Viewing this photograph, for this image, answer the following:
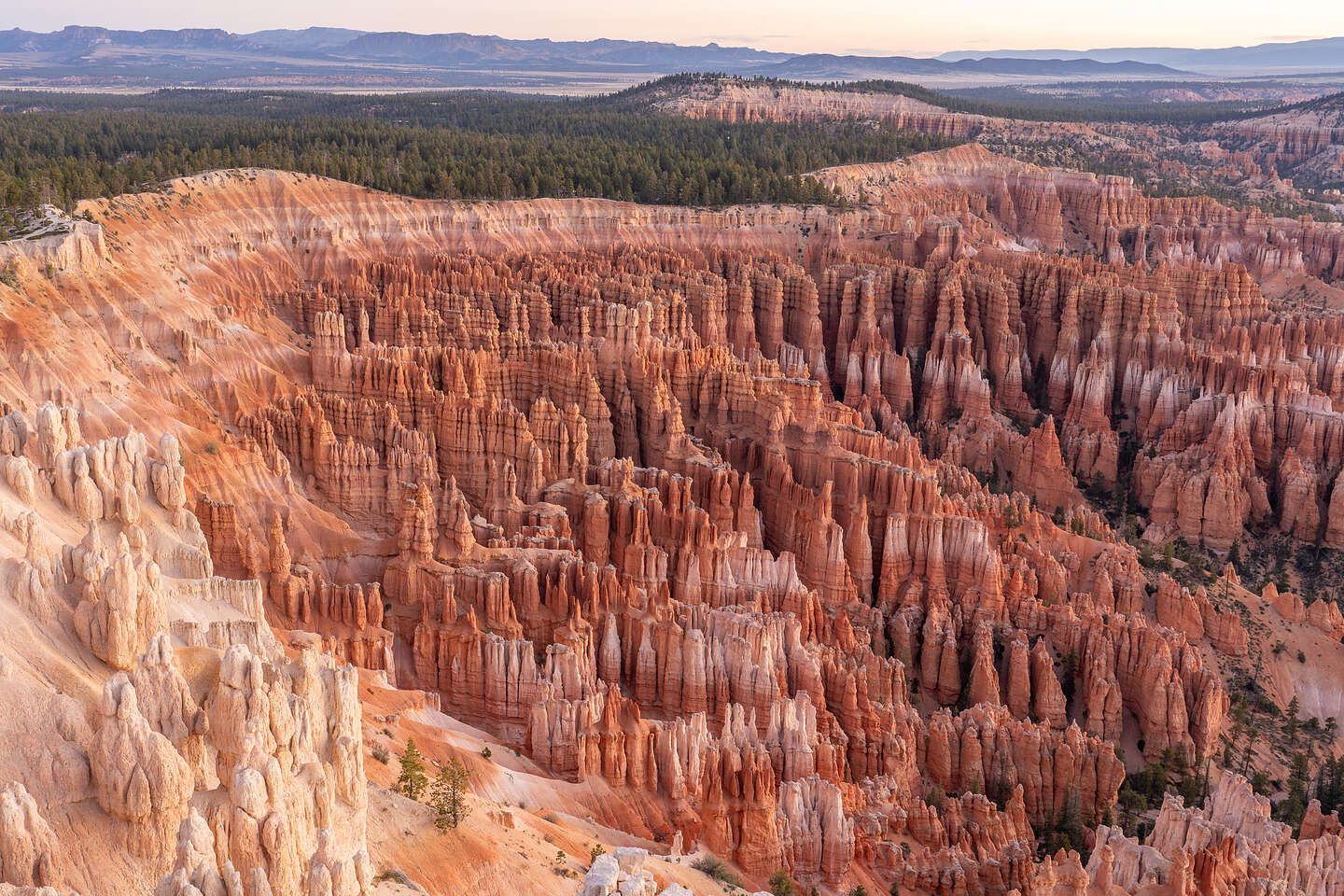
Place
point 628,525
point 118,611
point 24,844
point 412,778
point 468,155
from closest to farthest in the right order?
point 24,844 < point 118,611 < point 412,778 < point 628,525 < point 468,155

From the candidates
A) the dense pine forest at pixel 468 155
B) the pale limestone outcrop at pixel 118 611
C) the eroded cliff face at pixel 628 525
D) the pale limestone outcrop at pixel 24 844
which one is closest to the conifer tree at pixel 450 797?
the eroded cliff face at pixel 628 525

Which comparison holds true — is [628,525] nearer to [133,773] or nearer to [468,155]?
[133,773]

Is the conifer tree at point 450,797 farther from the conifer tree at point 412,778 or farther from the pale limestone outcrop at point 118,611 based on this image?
the pale limestone outcrop at point 118,611

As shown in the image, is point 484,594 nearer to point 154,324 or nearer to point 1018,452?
point 154,324

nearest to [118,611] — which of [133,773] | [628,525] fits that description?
[133,773]

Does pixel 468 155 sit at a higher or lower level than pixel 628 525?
higher

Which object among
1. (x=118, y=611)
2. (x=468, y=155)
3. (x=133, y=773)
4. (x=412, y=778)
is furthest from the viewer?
(x=468, y=155)
